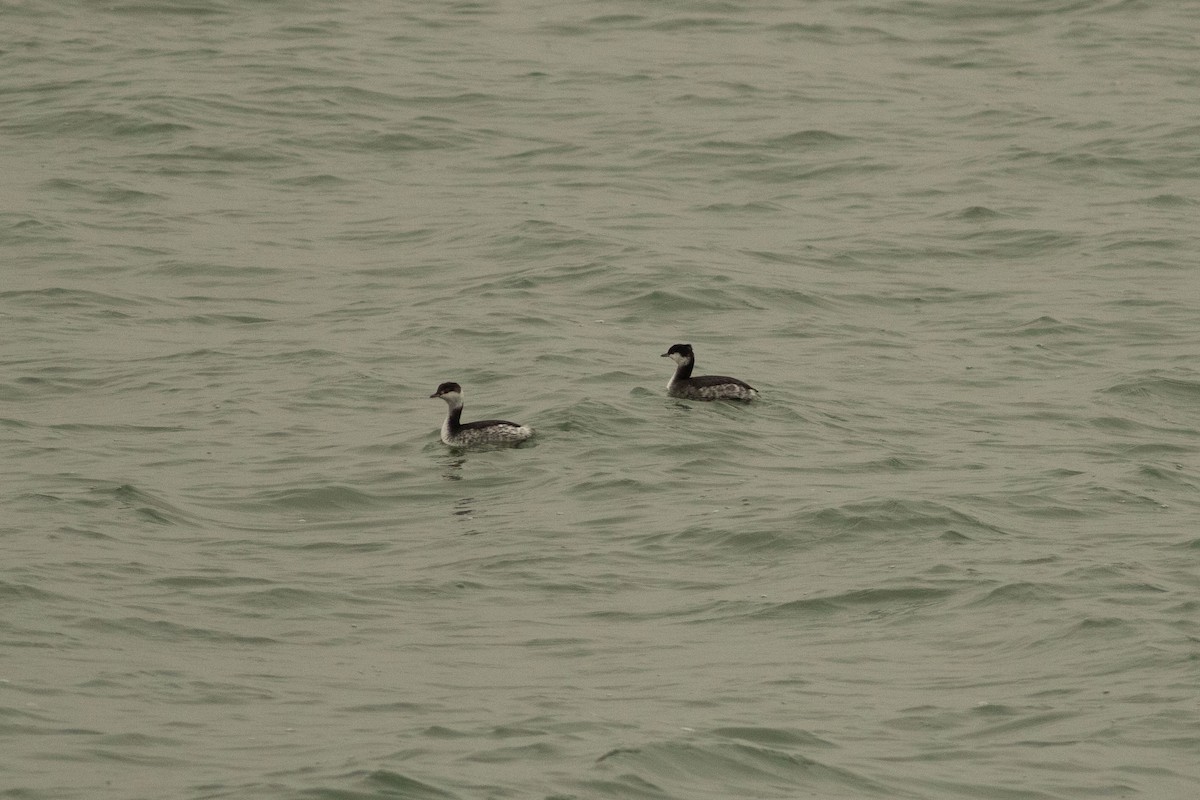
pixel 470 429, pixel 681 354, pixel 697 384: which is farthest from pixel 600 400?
pixel 470 429

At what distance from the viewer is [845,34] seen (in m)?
→ 34.3

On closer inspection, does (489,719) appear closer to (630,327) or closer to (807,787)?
(807,787)

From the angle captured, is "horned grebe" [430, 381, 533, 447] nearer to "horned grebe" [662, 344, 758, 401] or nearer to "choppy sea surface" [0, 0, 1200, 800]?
"choppy sea surface" [0, 0, 1200, 800]

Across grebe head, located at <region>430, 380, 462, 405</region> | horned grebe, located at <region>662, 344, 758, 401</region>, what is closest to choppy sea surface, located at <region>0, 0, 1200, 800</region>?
horned grebe, located at <region>662, 344, 758, 401</region>

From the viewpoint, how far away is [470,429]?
16.6 meters

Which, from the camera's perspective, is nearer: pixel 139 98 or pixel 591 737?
pixel 591 737

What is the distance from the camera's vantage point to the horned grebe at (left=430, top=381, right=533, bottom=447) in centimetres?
1653

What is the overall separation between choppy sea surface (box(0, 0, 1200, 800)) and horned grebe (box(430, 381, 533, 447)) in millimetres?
177

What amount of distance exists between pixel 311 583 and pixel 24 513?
8.89 ft

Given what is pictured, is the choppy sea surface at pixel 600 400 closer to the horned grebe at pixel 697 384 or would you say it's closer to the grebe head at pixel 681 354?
the horned grebe at pixel 697 384

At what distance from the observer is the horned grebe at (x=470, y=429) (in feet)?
54.2

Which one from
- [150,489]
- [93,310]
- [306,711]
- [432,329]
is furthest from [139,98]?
[306,711]

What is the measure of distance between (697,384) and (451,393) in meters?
2.33

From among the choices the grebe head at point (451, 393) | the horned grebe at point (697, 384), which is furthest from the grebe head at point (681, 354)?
the grebe head at point (451, 393)
